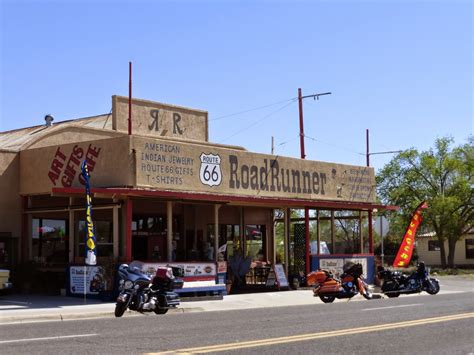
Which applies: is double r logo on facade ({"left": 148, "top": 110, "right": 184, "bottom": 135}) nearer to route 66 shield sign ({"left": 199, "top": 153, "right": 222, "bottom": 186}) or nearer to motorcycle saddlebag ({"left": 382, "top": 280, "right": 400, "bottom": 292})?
route 66 shield sign ({"left": 199, "top": 153, "right": 222, "bottom": 186})

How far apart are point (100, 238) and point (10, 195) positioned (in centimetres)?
363

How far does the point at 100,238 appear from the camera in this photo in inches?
1092

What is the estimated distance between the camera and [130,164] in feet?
78.3

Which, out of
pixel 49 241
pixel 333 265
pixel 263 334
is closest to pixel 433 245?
pixel 333 265

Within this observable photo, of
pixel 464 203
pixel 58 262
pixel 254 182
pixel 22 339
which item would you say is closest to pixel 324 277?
pixel 254 182

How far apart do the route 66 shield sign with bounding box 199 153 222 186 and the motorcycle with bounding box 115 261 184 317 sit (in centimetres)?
827

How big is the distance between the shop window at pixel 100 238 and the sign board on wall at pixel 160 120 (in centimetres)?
365

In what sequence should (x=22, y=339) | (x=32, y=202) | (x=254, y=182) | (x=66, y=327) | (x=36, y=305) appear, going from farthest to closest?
1. (x=254, y=182)
2. (x=32, y=202)
3. (x=36, y=305)
4. (x=66, y=327)
5. (x=22, y=339)

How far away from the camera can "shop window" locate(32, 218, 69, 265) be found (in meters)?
27.3

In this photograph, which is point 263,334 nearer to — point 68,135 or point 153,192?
point 153,192

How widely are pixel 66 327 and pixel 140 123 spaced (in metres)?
14.8

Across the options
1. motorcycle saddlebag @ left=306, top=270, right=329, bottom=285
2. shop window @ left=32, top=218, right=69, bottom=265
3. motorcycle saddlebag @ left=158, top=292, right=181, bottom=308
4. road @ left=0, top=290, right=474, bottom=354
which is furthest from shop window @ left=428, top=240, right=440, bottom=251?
motorcycle saddlebag @ left=158, top=292, right=181, bottom=308

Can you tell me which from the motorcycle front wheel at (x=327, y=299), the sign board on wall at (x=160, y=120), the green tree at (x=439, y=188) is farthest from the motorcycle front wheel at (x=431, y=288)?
the green tree at (x=439, y=188)

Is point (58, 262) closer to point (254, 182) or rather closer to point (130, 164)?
point (130, 164)
